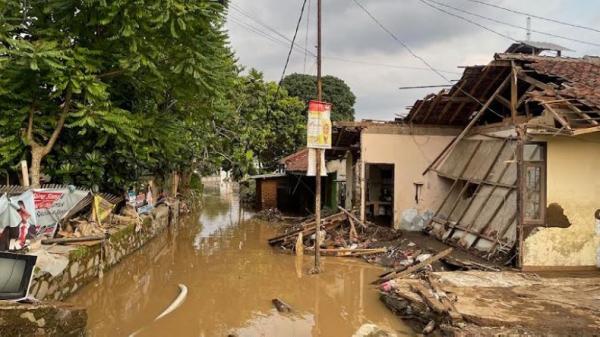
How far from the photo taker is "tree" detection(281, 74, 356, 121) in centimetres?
3884

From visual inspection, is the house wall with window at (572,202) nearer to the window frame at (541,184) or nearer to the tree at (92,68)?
the window frame at (541,184)

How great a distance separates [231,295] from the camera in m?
10.1

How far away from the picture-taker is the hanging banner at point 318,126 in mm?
11492

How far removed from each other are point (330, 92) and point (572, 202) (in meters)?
30.9

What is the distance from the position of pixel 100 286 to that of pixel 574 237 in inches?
444

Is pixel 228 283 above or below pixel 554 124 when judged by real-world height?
below

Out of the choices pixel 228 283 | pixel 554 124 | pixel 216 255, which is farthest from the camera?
pixel 216 255

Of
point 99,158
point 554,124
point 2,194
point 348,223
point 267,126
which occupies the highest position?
point 267,126

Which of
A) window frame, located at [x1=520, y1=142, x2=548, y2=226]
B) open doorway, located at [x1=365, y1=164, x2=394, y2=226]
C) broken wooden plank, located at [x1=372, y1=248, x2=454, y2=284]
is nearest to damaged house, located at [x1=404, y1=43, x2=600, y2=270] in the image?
window frame, located at [x1=520, y1=142, x2=548, y2=226]

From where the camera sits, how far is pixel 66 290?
362 inches

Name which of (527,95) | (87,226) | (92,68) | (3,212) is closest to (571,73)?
(527,95)

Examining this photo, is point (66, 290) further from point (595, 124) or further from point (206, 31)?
point (595, 124)

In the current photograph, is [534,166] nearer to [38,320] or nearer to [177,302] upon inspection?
[177,302]

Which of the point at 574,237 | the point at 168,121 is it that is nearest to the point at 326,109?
the point at 168,121
